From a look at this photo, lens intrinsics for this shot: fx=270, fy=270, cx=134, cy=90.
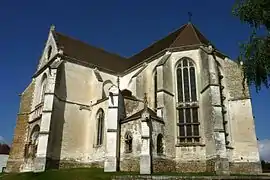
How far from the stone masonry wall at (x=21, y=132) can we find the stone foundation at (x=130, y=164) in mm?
11227

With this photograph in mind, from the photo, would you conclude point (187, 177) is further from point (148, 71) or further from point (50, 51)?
point (50, 51)

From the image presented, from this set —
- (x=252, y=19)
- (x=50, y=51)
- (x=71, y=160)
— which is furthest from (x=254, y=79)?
(x=50, y=51)

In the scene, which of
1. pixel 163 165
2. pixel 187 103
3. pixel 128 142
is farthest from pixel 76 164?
pixel 187 103

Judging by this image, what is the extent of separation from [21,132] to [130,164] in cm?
1332

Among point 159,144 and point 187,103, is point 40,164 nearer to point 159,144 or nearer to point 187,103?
point 159,144

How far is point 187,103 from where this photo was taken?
22703 millimetres

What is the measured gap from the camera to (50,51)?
29.7 meters

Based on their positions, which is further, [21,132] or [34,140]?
[21,132]

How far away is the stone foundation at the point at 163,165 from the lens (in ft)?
63.4

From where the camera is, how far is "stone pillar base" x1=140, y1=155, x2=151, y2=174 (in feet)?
60.6

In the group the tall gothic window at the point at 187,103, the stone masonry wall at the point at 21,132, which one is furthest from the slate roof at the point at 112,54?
the stone masonry wall at the point at 21,132

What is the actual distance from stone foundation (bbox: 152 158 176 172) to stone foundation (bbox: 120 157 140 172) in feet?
4.64

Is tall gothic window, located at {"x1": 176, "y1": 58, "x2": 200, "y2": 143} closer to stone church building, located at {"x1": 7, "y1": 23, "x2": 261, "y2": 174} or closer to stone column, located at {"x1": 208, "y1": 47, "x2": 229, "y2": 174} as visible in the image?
stone church building, located at {"x1": 7, "y1": 23, "x2": 261, "y2": 174}

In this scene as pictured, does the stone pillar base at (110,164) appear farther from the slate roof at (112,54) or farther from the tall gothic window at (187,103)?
the slate roof at (112,54)
